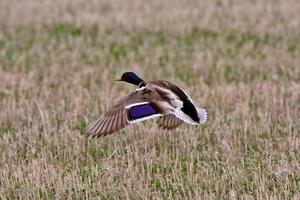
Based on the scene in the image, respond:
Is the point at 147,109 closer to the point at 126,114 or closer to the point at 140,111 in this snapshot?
the point at 140,111

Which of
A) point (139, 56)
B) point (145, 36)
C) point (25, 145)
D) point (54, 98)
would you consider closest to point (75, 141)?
point (25, 145)

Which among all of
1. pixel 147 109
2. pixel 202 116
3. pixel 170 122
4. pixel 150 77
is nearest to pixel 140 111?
pixel 147 109

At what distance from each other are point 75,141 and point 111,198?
174 centimetres

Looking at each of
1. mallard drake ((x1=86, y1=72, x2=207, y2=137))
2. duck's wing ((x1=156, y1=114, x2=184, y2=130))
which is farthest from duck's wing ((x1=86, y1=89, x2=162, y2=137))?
duck's wing ((x1=156, y1=114, x2=184, y2=130))

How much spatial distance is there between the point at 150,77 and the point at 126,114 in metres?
5.19

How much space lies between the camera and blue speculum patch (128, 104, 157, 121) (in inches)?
281

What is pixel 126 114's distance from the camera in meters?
7.18

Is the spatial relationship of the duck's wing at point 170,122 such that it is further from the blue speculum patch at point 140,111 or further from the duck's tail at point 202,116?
the blue speculum patch at point 140,111

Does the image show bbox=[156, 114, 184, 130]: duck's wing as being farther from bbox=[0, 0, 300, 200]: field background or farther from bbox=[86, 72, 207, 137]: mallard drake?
bbox=[86, 72, 207, 137]: mallard drake

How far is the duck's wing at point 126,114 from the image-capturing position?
7.12m

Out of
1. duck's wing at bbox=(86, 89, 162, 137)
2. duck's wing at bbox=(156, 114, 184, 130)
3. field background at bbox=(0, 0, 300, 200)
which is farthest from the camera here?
duck's wing at bbox=(156, 114, 184, 130)

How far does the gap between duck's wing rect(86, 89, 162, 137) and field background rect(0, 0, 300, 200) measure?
38 centimetres

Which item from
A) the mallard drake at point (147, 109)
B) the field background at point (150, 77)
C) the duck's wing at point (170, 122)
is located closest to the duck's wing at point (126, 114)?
the mallard drake at point (147, 109)

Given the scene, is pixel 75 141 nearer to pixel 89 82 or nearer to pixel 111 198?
pixel 111 198
